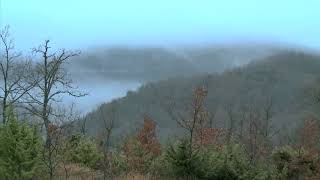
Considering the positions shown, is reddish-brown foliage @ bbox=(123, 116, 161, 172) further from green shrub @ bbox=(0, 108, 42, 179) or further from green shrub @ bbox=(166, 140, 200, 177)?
green shrub @ bbox=(0, 108, 42, 179)

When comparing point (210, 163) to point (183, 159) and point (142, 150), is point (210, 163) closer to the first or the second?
point (183, 159)

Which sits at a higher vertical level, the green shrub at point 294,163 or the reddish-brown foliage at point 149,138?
the green shrub at point 294,163

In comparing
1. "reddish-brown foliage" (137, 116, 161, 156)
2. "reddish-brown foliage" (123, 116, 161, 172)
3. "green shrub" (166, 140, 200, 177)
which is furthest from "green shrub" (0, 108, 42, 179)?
"reddish-brown foliage" (137, 116, 161, 156)

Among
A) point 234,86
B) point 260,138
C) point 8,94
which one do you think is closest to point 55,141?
point 8,94

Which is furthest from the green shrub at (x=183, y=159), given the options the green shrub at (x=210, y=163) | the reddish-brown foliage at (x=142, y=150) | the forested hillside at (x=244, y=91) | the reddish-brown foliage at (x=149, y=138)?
the forested hillside at (x=244, y=91)

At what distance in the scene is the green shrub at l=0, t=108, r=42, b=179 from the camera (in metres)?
14.8

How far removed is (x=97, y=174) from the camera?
739 inches

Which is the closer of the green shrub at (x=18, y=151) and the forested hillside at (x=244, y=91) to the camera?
the green shrub at (x=18, y=151)

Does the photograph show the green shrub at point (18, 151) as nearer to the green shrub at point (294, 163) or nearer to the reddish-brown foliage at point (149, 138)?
the green shrub at point (294, 163)

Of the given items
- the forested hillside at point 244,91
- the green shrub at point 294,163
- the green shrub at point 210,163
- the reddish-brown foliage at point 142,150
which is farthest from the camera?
the forested hillside at point 244,91

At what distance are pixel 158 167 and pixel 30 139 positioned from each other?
4.93 m

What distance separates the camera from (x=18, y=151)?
48.3 feet

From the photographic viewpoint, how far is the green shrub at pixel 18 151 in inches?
583

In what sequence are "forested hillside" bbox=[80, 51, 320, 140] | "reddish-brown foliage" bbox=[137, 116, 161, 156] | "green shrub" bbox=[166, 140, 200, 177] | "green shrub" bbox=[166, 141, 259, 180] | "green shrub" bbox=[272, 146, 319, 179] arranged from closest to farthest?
"green shrub" bbox=[166, 141, 259, 180], "green shrub" bbox=[166, 140, 200, 177], "green shrub" bbox=[272, 146, 319, 179], "reddish-brown foliage" bbox=[137, 116, 161, 156], "forested hillside" bbox=[80, 51, 320, 140]
